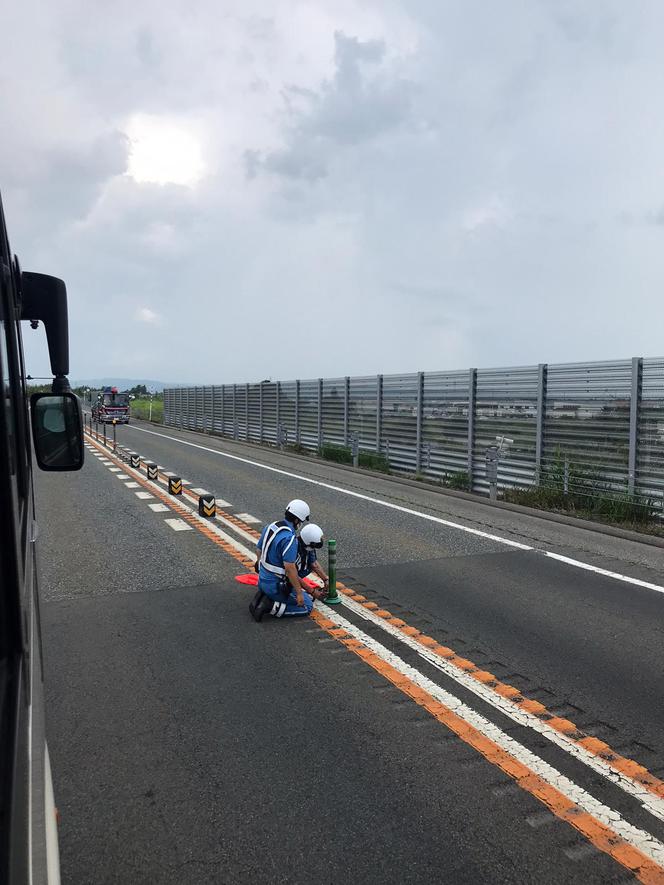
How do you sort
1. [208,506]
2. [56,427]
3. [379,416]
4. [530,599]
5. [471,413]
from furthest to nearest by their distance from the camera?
[379,416] → [471,413] → [208,506] → [530,599] → [56,427]

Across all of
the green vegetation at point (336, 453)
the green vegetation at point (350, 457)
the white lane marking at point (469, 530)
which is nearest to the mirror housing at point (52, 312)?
the white lane marking at point (469, 530)

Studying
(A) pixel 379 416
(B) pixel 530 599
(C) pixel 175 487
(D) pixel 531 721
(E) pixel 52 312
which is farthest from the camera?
(A) pixel 379 416

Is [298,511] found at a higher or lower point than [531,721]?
higher

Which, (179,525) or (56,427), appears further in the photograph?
(179,525)

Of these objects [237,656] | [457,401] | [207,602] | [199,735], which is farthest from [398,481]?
[199,735]

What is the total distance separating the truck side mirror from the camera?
3.30 meters

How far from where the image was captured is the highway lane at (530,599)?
490 centimetres

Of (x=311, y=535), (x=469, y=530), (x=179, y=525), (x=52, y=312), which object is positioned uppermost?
(x=52, y=312)

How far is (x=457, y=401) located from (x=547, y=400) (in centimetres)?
382

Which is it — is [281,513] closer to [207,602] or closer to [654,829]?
[207,602]

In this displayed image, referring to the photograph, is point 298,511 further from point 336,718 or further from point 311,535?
point 336,718

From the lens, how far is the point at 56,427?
3.33 m

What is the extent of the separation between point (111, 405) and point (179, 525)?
132 feet

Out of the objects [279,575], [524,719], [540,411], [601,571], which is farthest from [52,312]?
[540,411]
